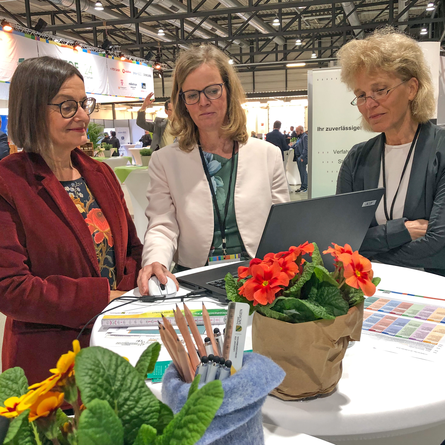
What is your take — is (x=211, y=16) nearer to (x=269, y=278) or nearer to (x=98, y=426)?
(x=269, y=278)

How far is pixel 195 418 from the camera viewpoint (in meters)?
0.39

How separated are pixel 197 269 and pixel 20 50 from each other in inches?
335

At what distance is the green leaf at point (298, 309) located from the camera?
75 centimetres

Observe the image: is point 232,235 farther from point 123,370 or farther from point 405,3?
point 405,3

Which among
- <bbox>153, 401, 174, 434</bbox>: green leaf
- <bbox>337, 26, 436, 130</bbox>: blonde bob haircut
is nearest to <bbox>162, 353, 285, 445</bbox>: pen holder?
<bbox>153, 401, 174, 434</bbox>: green leaf

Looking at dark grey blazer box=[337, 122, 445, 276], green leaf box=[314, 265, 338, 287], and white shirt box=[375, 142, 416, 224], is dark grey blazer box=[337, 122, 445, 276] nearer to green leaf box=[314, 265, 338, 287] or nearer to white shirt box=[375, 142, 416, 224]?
white shirt box=[375, 142, 416, 224]

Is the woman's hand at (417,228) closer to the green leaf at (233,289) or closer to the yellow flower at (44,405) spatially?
the green leaf at (233,289)

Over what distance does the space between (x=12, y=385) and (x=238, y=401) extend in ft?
0.83

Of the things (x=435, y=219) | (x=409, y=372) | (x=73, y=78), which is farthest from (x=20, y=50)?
(x=409, y=372)

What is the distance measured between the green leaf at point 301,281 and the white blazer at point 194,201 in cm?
107

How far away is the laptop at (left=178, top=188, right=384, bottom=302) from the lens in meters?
1.07

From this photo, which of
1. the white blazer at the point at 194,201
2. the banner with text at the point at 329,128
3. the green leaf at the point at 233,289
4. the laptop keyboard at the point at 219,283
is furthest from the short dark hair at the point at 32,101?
the banner with text at the point at 329,128

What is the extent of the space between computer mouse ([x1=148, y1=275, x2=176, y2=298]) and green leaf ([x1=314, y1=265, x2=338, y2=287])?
717 mm

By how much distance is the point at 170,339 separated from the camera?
0.55 meters
